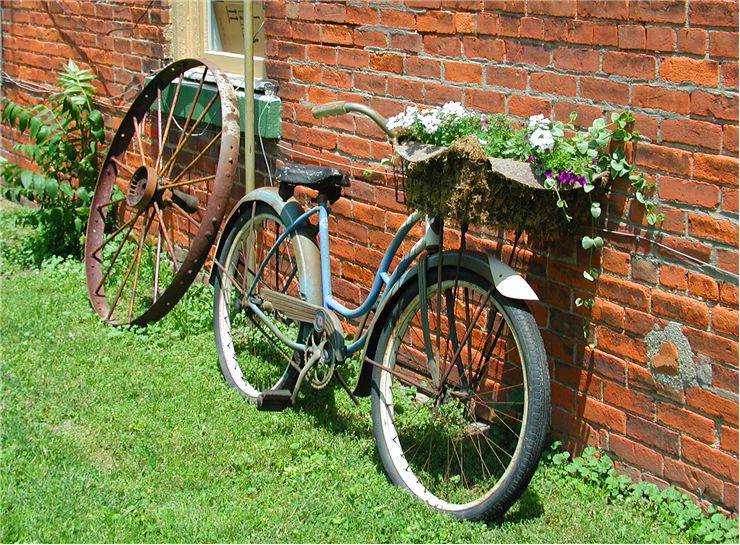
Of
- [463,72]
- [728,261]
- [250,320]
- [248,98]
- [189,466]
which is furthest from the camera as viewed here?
[248,98]

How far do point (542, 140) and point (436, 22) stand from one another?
3.80ft

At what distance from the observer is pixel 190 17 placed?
257 inches

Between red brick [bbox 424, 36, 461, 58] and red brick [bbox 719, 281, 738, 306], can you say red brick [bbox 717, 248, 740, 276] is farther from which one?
red brick [bbox 424, 36, 461, 58]

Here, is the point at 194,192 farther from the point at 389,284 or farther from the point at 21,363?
the point at 389,284

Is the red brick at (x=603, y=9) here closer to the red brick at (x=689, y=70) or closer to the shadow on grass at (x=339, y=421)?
the red brick at (x=689, y=70)

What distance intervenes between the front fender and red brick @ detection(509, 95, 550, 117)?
654 mm

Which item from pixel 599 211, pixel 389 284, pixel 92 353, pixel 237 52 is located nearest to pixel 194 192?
pixel 237 52

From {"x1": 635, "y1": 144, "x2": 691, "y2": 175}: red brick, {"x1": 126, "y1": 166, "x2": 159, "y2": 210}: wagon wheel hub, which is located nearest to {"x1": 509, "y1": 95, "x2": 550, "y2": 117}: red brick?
{"x1": 635, "y1": 144, "x2": 691, "y2": 175}: red brick

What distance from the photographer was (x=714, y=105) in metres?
3.46

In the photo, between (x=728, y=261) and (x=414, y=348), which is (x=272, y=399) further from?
(x=728, y=261)

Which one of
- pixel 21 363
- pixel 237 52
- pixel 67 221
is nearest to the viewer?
pixel 21 363

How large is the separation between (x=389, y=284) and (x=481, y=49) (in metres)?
1.03

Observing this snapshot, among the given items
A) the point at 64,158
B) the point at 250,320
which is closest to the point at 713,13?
the point at 250,320

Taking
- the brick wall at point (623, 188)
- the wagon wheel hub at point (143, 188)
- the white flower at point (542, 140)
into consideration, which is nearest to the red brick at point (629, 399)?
the brick wall at point (623, 188)
